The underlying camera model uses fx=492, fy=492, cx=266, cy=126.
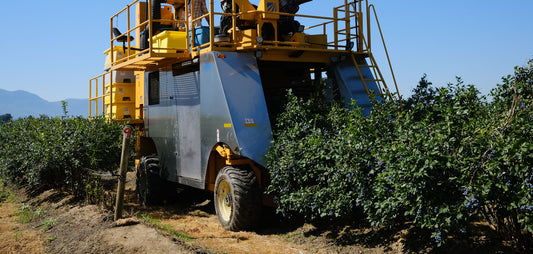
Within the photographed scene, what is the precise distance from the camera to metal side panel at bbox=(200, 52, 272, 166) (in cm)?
744

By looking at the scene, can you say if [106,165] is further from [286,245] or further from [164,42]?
[286,245]

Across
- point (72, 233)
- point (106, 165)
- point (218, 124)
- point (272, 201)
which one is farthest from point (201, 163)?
point (106, 165)

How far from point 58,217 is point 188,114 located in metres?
3.11

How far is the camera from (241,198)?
24.2 ft

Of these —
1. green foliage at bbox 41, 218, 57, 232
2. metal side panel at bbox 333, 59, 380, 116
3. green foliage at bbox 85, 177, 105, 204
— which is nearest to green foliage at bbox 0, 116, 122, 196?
green foliage at bbox 85, 177, 105, 204

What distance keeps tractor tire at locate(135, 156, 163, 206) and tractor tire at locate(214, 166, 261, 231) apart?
2.81m

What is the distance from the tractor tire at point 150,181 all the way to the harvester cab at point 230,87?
21 millimetres

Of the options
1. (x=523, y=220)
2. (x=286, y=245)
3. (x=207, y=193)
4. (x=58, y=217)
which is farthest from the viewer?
(x=207, y=193)

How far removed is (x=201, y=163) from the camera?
8477 millimetres

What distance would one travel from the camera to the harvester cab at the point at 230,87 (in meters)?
7.59

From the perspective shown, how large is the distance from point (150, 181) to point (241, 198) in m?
3.45

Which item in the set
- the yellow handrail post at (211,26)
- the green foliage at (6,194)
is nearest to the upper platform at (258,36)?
the yellow handrail post at (211,26)

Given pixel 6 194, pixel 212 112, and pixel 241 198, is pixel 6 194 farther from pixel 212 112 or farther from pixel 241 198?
pixel 241 198

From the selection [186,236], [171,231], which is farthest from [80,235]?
[186,236]
